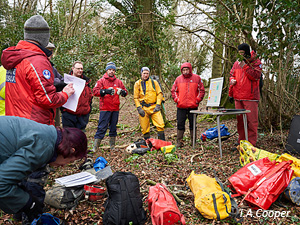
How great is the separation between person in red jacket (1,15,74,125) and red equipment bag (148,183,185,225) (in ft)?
5.58

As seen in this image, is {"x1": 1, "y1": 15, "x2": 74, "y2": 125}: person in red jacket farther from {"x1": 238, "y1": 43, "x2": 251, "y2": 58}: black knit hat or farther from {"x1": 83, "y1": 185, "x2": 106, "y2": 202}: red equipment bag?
{"x1": 238, "y1": 43, "x2": 251, "y2": 58}: black knit hat

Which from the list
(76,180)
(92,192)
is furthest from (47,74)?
(92,192)

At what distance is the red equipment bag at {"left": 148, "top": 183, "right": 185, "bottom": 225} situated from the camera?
2.44 metres

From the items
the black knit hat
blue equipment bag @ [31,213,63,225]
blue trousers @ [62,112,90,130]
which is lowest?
blue equipment bag @ [31,213,63,225]

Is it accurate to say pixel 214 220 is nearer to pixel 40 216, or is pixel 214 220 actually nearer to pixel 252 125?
pixel 40 216

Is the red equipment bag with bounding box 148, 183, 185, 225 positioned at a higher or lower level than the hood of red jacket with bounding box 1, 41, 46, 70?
lower

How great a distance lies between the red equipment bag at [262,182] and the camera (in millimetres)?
2840

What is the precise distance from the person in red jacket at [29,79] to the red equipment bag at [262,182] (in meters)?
2.76

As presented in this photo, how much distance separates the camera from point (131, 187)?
2719mm

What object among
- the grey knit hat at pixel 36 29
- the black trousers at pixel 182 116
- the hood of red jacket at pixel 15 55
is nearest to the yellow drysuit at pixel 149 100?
the black trousers at pixel 182 116

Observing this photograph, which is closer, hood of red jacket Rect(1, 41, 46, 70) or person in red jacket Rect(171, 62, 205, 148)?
hood of red jacket Rect(1, 41, 46, 70)

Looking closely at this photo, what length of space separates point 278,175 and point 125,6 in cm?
770

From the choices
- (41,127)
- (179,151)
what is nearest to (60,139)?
(41,127)

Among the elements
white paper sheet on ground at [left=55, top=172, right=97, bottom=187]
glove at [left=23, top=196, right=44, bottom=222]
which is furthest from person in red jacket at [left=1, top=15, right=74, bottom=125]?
glove at [left=23, top=196, right=44, bottom=222]
